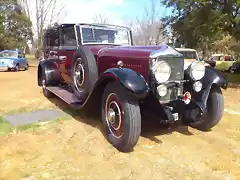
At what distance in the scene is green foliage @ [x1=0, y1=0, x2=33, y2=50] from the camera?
31500 mm

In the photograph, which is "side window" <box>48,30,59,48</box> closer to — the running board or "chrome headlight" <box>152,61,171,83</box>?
the running board

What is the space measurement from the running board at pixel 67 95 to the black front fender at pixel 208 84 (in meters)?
1.97

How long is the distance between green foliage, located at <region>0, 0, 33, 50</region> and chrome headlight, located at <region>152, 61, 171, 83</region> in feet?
103

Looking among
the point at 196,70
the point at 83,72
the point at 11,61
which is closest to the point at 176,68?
the point at 196,70

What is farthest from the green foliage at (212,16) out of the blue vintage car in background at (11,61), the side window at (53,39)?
the blue vintage car in background at (11,61)

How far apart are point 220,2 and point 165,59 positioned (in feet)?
38.0

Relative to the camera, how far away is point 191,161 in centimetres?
316

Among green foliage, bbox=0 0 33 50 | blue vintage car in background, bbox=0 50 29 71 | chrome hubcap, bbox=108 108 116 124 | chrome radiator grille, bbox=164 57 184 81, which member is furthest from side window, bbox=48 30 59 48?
Result: green foliage, bbox=0 0 33 50

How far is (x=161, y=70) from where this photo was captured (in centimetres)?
342

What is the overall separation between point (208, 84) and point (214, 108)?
422 mm

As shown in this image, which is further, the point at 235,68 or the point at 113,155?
the point at 235,68

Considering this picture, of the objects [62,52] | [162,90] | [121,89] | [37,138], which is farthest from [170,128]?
[62,52]

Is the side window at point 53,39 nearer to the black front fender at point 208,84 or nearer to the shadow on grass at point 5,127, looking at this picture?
the shadow on grass at point 5,127

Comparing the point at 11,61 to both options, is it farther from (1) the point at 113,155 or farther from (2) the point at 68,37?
(1) the point at 113,155
